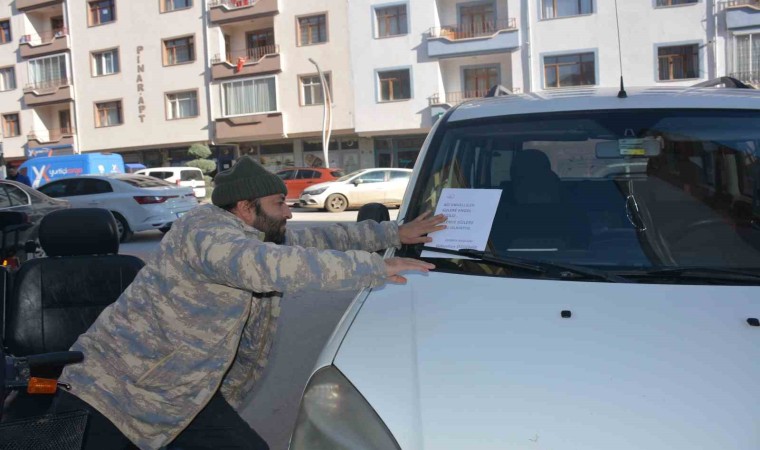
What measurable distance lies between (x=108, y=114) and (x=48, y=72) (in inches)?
203

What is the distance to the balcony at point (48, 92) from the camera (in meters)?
38.2

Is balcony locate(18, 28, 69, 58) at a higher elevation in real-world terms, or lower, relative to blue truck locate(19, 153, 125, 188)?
higher

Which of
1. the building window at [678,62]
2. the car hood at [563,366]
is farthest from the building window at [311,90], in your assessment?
the car hood at [563,366]

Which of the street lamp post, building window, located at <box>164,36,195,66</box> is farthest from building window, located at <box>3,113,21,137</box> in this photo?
the street lamp post

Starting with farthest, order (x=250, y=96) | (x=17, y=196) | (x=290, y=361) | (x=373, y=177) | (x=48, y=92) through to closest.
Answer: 1. (x=48, y=92)
2. (x=250, y=96)
3. (x=373, y=177)
4. (x=17, y=196)
5. (x=290, y=361)

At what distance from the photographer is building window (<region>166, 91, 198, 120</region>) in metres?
34.9

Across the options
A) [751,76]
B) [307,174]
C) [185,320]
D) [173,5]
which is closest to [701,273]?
[185,320]

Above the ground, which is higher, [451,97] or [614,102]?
[451,97]

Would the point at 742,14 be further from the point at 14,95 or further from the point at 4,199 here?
the point at 14,95

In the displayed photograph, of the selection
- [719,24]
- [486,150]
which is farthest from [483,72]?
[486,150]

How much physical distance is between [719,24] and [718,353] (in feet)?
89.8

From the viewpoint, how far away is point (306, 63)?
31.9 m

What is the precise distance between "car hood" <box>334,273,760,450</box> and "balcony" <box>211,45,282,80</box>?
3153 cm

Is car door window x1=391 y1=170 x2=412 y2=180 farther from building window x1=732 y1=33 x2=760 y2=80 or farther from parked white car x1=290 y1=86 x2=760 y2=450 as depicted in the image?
parked white car x1=290 y1=86 x2=760 y2=450
